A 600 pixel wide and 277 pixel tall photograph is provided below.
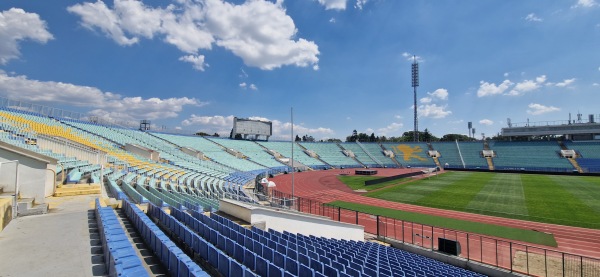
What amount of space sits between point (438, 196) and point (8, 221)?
31.2m

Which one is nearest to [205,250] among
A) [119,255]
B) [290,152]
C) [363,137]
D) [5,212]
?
[119,255]

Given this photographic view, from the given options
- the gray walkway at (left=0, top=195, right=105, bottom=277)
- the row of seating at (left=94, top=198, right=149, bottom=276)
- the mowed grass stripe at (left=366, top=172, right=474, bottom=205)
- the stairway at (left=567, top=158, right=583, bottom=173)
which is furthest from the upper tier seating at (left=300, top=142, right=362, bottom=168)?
the row of seating at (left=94, top=198, right=149, bottom=276)

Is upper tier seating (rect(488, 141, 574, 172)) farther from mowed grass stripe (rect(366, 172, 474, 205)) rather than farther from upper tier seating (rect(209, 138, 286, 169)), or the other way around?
upper tier seating (rect(209, 138, 286, 169))

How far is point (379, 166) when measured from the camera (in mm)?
68188

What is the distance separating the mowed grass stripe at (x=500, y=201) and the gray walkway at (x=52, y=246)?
25278 millimetres

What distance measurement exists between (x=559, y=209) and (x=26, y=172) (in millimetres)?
34063

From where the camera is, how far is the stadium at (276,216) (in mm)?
6418

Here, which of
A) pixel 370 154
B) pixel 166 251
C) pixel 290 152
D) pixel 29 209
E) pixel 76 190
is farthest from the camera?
pixel 370 154

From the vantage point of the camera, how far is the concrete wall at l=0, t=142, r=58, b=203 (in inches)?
405

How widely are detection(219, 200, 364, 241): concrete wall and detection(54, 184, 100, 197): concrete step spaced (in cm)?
591

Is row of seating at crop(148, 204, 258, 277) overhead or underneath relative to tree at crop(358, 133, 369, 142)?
underneath

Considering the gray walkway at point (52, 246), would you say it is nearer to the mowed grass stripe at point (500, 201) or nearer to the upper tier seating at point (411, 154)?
the mowed grass stripe at point (500, 201)

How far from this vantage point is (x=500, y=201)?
2617cm

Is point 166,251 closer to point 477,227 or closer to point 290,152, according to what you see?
point 477,227
